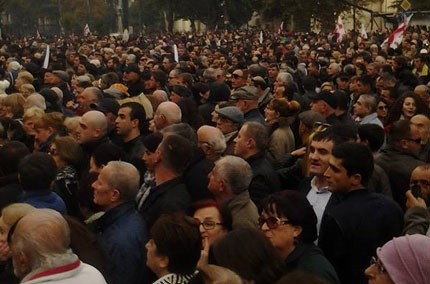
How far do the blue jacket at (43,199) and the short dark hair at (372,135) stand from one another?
2630 millimetres

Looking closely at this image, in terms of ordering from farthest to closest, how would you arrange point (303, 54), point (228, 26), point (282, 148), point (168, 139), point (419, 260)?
point (228, 26)
point (303, 54)
point (282, 148)
point (168, 139)
point (419, 260)

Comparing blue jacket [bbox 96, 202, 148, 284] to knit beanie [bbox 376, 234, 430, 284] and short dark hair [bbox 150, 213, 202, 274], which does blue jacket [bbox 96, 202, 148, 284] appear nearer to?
Result: short dark hair [bbox 150, 213, 202, 274]

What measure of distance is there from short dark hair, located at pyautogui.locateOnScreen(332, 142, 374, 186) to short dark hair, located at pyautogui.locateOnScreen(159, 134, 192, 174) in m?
1.39

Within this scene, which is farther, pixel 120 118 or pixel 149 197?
pixel 120 118

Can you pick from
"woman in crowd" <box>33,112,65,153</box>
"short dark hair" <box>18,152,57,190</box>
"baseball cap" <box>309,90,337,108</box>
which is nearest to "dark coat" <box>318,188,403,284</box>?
"short dark hair" <box>18,152,57,190</box>

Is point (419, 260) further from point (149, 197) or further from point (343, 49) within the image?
point (343, 49)

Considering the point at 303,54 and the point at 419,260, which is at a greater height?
the point at 419,260

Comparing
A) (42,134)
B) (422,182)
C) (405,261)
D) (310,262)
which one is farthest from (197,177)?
(405,261)

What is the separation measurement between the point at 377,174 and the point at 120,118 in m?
3.01

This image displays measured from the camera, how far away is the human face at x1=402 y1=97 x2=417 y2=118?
29.8 feet

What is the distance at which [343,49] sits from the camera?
75.6 ft

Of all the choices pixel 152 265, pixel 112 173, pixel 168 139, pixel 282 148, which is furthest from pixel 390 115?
pixel 152 265

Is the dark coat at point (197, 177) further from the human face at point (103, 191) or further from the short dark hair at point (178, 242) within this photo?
the short dark hair at point (178, 242)

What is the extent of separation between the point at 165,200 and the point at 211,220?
1.06 metres
